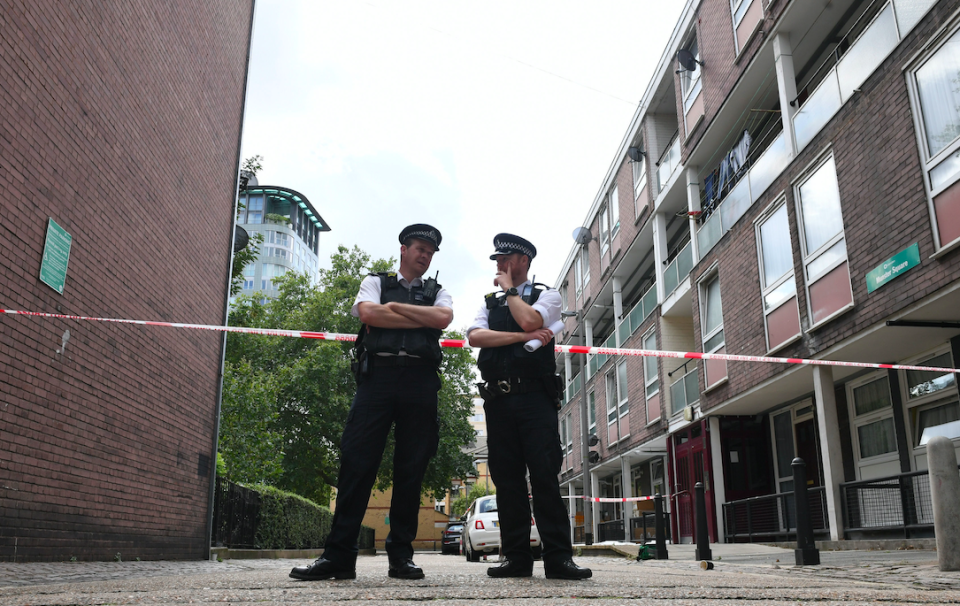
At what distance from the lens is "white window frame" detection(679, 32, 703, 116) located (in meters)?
18.7

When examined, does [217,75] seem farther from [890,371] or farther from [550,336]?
[890,371]

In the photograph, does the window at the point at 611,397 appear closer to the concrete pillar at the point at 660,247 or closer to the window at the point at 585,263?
the window at the point at 585,263

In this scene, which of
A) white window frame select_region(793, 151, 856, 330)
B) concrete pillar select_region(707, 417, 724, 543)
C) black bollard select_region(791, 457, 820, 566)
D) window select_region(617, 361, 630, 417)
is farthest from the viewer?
window select_region(617, 361, 630, 417)

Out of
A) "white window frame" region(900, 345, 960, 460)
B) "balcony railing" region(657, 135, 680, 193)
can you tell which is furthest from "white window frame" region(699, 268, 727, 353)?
"white window frame" region(900, 345, 960, 460)

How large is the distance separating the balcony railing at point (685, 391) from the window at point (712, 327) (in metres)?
1.02

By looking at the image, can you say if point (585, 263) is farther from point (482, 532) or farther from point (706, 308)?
point (482, 532)

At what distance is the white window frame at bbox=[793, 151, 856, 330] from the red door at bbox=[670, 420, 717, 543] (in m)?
6.12

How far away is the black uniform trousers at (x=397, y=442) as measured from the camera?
4289 mm

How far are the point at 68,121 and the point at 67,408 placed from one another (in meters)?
2.91

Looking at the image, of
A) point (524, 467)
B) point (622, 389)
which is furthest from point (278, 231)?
point (524, 467)

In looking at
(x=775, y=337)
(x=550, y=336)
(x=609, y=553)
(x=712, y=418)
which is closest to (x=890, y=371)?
(x=775, y=337)

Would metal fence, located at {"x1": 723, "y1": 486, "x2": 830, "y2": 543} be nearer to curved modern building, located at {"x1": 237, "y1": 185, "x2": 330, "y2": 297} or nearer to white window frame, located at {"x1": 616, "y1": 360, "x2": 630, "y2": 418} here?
white window frame, located at {"x1": 616, "y1": 360, "x2": 630, "y2": 418}

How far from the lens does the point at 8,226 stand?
6.77m

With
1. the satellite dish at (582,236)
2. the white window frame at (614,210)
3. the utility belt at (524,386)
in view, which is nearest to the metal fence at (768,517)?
the utility belt at (524,386)
